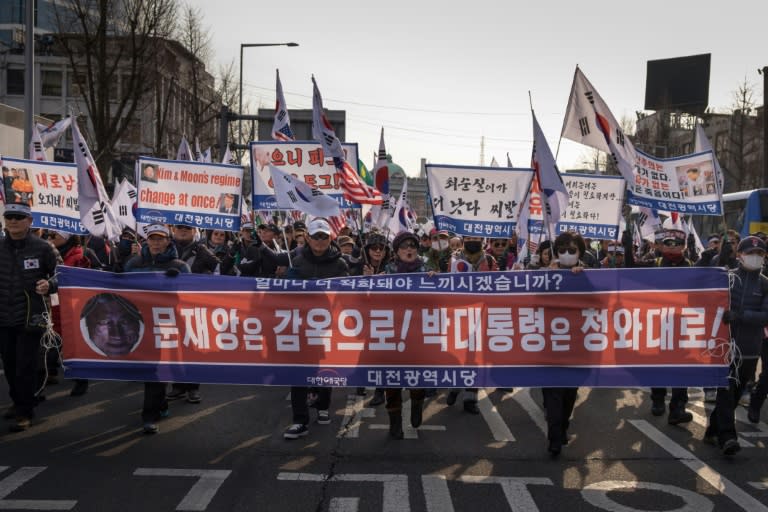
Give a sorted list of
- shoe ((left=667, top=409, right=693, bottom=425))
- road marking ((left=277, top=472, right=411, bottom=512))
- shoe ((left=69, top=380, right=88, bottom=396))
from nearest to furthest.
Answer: road marking ((left=277, top=472, right=411, bottom=512)) → shoe ((left=667, top=409, right=693, bottom=425)) → shoe ((left=69, top=380, right=88, bottom=396))

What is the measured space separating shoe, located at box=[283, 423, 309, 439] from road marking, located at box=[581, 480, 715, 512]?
250 cm

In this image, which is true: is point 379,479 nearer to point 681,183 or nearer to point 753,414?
point 753,414

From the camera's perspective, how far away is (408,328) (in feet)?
21.6

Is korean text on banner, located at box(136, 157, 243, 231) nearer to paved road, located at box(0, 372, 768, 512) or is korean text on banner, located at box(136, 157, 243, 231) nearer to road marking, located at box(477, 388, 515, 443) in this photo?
paved road, located at box(0, 372, 768, 512)

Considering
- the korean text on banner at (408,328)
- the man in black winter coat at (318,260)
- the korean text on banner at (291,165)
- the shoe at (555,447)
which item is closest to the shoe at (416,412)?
the korean text on banner at (408,328)

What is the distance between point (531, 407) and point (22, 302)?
5128 millimetres

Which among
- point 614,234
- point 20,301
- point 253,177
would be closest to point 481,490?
point 20,301

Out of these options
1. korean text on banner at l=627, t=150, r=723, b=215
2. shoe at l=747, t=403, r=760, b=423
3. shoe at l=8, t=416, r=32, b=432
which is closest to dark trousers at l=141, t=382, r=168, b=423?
shoe at l=8, t=416, r=32, b=432

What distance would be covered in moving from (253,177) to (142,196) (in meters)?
1.50

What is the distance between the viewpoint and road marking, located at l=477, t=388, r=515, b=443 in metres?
6.79

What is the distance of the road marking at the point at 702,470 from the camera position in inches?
203

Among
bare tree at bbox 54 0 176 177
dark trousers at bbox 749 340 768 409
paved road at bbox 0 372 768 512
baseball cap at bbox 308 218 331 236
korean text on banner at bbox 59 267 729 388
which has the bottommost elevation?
paved road at bbox 0 372 768 512

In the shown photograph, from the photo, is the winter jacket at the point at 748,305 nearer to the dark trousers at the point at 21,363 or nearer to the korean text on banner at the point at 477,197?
the korean text on banner at the point at 477,197

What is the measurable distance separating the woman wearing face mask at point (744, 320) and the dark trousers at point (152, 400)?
482 centimetres
